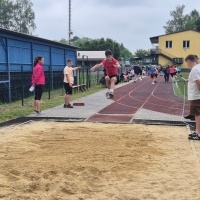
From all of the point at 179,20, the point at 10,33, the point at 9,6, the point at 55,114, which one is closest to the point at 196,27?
the point at 179,20

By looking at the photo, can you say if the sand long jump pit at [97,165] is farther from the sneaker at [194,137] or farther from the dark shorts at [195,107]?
the dark shorts at [195,107]

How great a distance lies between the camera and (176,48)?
72188mm

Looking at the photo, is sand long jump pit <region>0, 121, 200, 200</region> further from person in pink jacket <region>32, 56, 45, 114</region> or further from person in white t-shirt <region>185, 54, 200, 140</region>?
person in pink jacket <region>32, 56, 45, 114</region>

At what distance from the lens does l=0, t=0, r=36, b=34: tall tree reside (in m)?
72.2

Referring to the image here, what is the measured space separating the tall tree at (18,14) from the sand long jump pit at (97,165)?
220 ft

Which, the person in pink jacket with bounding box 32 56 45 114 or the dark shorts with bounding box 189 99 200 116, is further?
the person in pink jacket with bounding box 32 56 45 114

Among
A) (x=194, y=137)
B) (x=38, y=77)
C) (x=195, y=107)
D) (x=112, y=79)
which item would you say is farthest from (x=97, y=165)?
(x=38, y=77)

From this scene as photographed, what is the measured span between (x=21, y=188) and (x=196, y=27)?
93651 millimetres

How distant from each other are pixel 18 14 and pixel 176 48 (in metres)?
33.7

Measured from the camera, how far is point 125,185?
4.75 m

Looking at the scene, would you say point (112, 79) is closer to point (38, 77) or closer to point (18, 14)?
point (38, 77)

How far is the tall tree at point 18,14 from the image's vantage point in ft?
237

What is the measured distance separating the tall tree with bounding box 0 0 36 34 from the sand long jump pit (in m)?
67.0

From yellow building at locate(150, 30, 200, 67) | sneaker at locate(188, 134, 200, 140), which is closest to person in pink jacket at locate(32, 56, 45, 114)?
sneaker at locate(188, 134, 200, 140)
